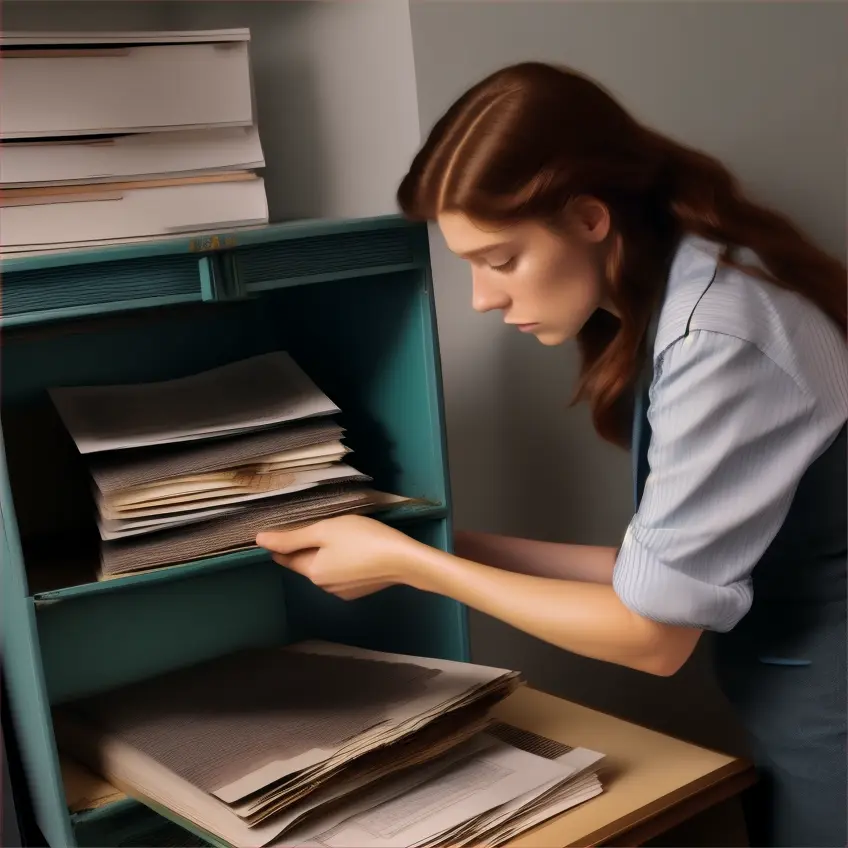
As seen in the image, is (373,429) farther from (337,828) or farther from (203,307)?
(337,828)

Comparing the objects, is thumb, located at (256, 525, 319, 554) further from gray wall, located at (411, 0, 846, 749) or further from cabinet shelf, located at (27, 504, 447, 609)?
gray wall, located at (411, 0, 846, 749)

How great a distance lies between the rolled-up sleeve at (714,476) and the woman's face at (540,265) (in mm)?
133

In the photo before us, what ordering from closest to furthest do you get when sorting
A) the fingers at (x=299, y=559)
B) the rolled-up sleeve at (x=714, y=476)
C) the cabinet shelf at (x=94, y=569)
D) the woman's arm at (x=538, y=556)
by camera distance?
the rolled-up sleeve at (x=714, y=476), the cabinet shelf at (x=94, y=569), the fingers at (x=299, y=559), the woman's arm at (x=538, y=556)

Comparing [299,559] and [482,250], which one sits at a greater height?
[482,250]

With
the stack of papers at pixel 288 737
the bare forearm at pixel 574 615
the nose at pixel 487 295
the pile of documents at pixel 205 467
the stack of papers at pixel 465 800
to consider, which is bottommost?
the stack of papers at pixel 465 800

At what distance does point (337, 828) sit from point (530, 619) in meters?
0.27

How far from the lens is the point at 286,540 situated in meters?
1.13

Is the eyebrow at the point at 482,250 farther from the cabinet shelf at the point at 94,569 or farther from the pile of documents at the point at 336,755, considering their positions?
the pile of documents at the point at 336,755

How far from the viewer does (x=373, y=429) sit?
1354mm

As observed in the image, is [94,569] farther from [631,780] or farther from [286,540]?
[631,780]

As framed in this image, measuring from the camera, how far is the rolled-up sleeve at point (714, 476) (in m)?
0.95

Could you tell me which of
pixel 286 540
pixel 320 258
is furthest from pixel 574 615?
pixel 320 258

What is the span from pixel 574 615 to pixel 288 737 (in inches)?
12.5

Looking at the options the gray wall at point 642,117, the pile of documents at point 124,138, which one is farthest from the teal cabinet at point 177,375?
the gray wall at point 642,117
